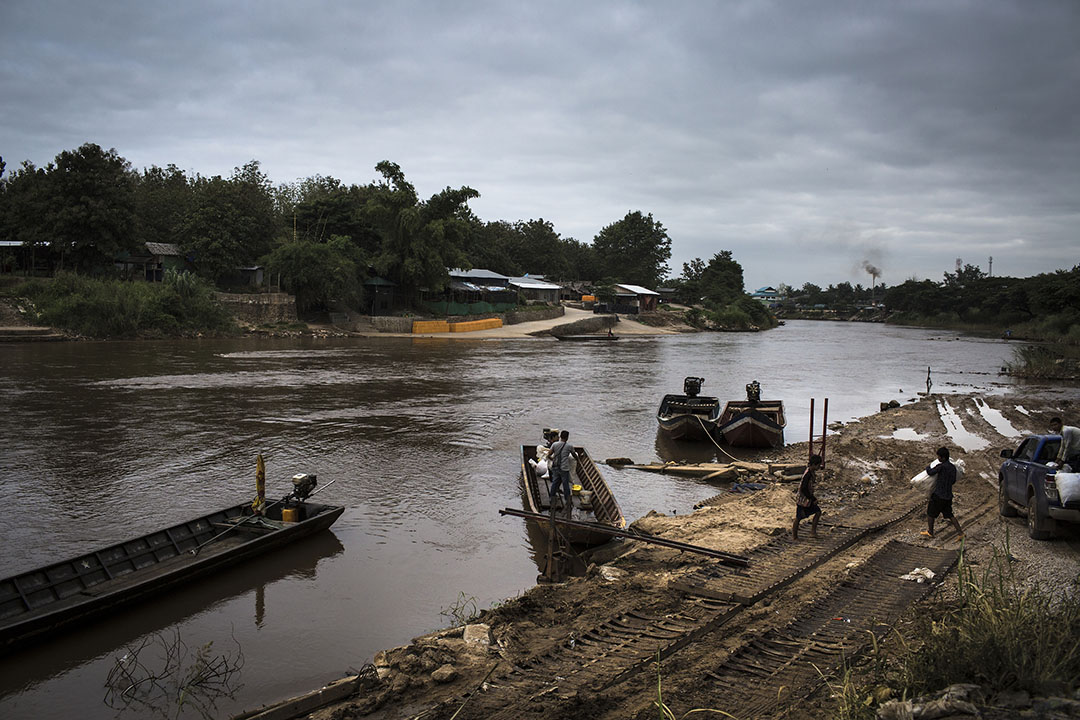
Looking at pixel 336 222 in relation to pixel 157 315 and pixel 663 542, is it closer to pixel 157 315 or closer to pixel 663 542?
pixel 157 315

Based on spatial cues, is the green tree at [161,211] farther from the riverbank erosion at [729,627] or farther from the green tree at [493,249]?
the riverbank erosion at [729,627]

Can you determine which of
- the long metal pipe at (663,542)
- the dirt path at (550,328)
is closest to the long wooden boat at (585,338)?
the dirt path at (550,328)

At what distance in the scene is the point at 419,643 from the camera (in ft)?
27.2

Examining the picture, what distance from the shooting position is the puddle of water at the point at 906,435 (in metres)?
22.5

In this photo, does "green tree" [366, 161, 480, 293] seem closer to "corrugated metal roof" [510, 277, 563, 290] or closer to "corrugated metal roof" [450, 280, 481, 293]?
"corrugated metal roof" [450, 280, 481, 293]

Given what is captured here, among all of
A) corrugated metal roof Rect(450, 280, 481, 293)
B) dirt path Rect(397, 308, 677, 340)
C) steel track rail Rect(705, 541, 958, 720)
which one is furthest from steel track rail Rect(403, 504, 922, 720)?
corrugated metal roof Rect(450, 280, 481, 293)

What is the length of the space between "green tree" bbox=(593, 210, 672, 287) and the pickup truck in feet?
303

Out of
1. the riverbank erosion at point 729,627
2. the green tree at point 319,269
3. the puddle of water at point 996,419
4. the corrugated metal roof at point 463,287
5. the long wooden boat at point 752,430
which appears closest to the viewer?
the riverbank erosion at point 729,627

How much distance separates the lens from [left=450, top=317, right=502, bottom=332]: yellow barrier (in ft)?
200

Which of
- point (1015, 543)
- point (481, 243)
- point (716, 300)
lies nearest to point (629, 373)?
point (1015, 543)

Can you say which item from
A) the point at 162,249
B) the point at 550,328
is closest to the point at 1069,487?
the point at 550,328

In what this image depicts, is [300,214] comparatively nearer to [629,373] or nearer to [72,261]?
[72,261]

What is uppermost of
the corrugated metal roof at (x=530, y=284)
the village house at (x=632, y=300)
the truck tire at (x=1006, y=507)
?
the corrugated metal roof at (x=530, y=284)

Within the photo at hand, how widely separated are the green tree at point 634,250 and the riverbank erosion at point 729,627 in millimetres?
92633
